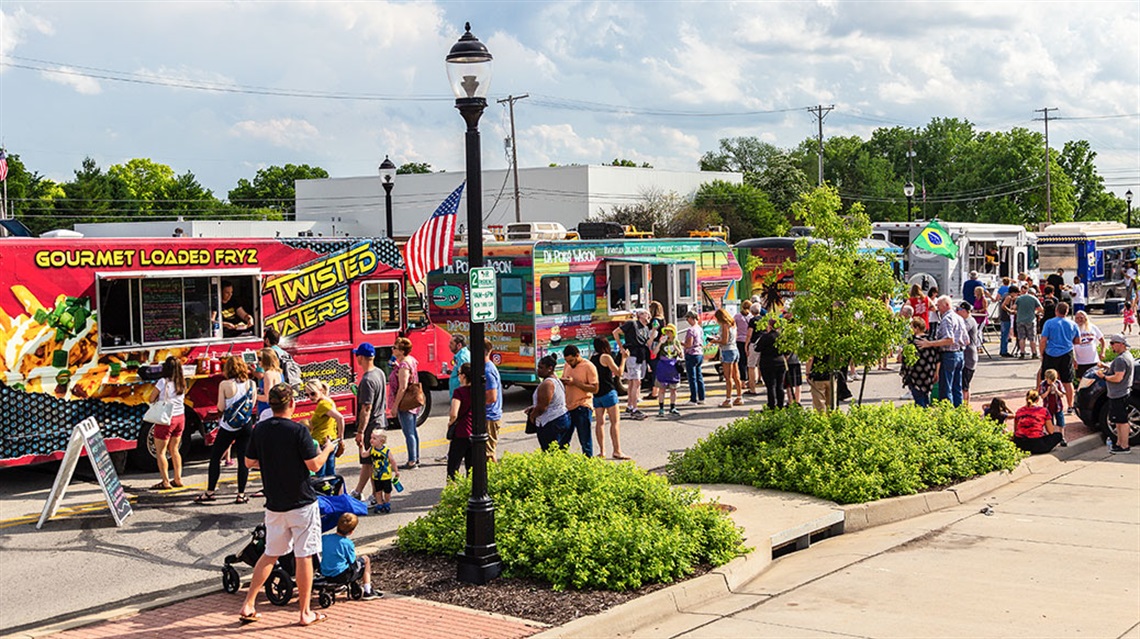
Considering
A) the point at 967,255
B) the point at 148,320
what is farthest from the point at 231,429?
the point at 967,255

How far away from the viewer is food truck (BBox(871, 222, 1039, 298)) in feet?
119

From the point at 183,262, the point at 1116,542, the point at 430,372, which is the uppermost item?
the point at 183,262

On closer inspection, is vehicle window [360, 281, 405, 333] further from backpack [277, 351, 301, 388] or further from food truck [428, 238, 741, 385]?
food truck [428, 238, 741, 385]

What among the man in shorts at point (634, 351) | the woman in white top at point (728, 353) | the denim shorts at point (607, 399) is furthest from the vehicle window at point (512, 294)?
the denim shorts at point (607, 399)

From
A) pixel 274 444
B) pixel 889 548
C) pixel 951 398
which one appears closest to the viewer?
pixel 274 444

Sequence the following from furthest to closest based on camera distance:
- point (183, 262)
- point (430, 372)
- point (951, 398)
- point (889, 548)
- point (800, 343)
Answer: point (430, 372), point (951, 398), point (183, 262), point (800, 343), point (889, 548)

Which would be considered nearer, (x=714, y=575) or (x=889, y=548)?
(x=714, y=575)

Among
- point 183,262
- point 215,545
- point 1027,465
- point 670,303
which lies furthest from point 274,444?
point 670,303

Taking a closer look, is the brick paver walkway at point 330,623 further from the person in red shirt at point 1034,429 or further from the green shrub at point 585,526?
the person in red shirt at point 1034,429

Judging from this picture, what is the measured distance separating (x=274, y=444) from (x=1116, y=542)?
25.7 feet

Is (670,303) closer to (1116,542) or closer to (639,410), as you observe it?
(639,410)

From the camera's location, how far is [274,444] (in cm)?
844

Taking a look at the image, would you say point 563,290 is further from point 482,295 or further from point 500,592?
point 500,592

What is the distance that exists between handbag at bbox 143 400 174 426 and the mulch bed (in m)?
4.88
